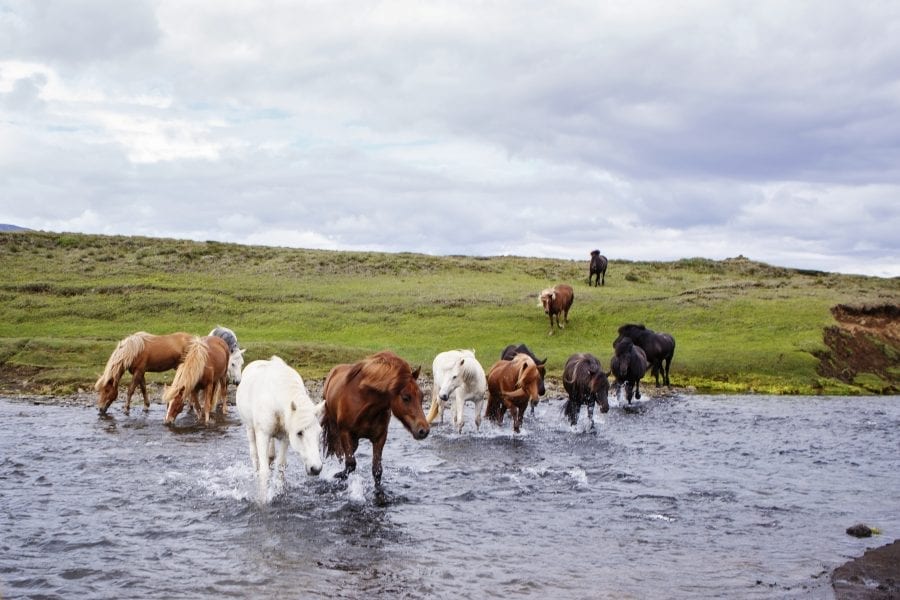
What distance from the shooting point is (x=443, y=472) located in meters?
14.2

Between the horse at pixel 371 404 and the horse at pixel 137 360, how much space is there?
10.7m

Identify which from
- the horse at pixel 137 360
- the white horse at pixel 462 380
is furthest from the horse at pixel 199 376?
the white horse at pixel 462 380

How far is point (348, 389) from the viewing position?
11.9 metres

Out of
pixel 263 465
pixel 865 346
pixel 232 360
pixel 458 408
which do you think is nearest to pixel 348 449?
pixel 263 465

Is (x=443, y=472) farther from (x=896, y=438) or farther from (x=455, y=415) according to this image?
(x=896, y=438)

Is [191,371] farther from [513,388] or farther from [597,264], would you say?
[597,264]

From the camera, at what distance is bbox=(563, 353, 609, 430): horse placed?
61.8 ft

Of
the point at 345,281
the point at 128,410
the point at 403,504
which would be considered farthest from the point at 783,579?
the point at 345,281

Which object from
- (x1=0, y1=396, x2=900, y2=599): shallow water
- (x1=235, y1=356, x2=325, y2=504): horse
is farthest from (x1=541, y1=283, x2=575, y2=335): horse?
(x1=235, y1=356, x2=325, y2=504): horse

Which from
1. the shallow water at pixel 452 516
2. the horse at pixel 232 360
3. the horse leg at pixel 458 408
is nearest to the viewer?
the shallow water at pixel 452 516

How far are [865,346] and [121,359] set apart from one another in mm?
29367

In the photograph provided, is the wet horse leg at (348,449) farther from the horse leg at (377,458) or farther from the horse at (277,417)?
the horse at (277,417)

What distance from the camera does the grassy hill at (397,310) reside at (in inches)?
1182

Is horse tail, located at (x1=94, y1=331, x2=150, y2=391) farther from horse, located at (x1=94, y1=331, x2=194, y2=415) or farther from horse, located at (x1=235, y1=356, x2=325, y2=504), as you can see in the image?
horse, located at (x1=235, y1=356, x2=325, y2=504)
